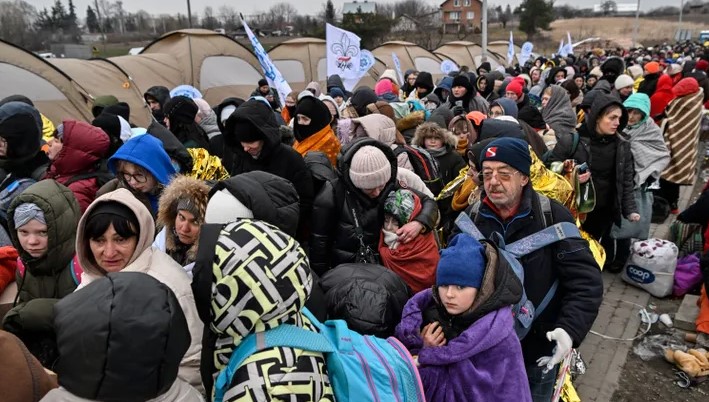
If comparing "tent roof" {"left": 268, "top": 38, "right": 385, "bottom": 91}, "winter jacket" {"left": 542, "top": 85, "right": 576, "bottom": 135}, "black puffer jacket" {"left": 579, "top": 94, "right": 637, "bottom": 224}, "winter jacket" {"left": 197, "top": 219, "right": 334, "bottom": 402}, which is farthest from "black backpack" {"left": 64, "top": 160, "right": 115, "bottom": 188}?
"tent roof" {"left": 268, "top": 38, "right": 385, "bottom": 91}

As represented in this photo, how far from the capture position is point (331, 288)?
2326 mm

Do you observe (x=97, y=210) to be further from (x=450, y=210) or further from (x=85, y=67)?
(x=85, y=67)

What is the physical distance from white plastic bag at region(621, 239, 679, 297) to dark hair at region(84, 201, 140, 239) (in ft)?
16.5

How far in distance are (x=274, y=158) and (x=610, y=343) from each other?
3.41 metres

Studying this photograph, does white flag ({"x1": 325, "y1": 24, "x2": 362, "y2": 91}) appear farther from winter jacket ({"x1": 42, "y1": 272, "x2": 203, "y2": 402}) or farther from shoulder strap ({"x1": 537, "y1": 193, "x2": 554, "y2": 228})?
winter jacket ({"x1": 42, "y1": 272, "x2": 203, "y2": 402})

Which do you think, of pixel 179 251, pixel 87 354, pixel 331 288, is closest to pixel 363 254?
pixel 331 288

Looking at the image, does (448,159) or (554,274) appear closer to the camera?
(554,274)

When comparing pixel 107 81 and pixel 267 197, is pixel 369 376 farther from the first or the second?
pixel 107 81

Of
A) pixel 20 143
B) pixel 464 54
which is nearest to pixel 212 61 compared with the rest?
pixel 20 143

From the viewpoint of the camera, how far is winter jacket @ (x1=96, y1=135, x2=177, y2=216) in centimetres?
315

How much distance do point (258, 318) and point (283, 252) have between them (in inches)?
8.5

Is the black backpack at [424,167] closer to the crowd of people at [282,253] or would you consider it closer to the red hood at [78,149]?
the crowd of people at [282,253]

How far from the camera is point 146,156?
3195mm

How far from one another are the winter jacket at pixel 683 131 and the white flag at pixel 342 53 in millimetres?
5651
